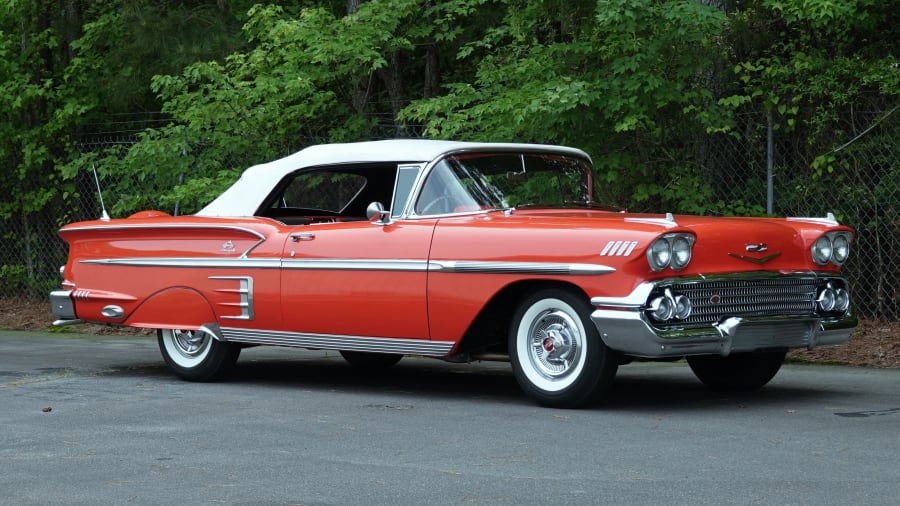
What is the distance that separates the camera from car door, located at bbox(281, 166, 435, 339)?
8156mm

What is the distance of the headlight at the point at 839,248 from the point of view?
26.6ft

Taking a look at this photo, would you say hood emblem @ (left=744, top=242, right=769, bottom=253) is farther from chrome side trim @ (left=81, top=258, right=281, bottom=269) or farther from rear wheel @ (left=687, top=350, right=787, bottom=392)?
chrome side trim @ (left=81, top=258, right=281, bottom=269)

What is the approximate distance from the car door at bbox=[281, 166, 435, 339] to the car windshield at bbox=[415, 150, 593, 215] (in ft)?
0.64

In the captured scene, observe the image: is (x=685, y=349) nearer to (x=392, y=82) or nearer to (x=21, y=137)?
(x=392, y=82)

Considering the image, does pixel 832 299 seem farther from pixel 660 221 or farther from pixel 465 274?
pixel 465 274

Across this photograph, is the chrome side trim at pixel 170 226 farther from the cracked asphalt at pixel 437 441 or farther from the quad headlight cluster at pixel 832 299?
the quad headlight cluster at pixel 832 299

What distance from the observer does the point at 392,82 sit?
1625 cm

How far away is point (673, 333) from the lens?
7.15 metres

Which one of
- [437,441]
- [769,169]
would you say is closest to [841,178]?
[769,169]

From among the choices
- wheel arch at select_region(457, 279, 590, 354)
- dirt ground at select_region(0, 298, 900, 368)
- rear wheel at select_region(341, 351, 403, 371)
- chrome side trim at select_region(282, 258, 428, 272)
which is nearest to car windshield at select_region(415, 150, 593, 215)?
chrome side trim at select_region(282, 258, 428, 272)

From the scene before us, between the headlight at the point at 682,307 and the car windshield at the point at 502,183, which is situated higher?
the car windshield at the point at 502,183

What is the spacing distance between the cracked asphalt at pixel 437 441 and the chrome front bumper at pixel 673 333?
0.38m

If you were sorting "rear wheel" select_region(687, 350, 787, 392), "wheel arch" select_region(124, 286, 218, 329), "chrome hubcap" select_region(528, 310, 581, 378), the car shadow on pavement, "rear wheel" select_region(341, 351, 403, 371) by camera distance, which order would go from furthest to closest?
"rear wheel" select_region(341, 351, 403, 371) → "wheel arch" select_region(124, 286, 218, 329) → "rear wheel" select_region(687, 350, 787, 392) → the car shadow on pavement → "chrome hubcap" select_region(528, 310, 581, 378)

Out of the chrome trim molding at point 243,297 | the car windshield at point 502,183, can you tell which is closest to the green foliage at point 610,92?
the car windshield at point 502,183
